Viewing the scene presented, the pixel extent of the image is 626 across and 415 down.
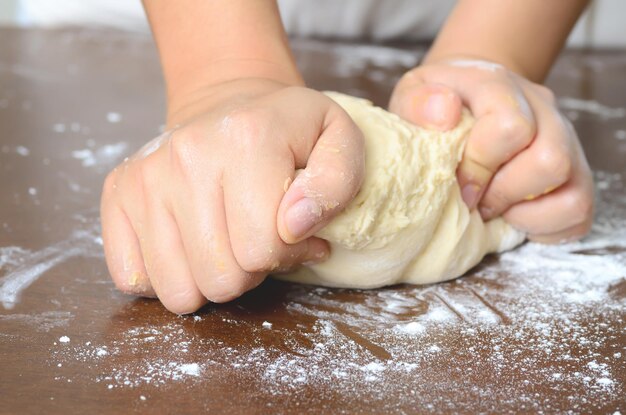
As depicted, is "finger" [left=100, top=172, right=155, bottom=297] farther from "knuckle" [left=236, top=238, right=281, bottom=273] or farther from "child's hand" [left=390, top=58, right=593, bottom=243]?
"child's hand" [left=390, top=58, right=593, bottom=243]

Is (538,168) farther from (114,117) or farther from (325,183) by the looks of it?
(114,117)

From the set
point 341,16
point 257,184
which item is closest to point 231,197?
point 257,184

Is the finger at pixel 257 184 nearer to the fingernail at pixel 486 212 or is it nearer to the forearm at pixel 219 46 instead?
the forearm at pixel 219 46

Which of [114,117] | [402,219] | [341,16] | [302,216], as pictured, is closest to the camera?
[302,216]

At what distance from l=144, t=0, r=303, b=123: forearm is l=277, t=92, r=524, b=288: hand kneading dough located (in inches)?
3.3

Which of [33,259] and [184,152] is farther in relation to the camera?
[33,259]

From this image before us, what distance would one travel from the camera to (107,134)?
1.22m

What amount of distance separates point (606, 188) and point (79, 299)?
678 millimetres

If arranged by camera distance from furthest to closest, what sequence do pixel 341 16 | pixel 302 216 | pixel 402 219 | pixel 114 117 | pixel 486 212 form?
pixel 341 16 → pixel 114 117 → pixel 486 212 → pixel 402 219 → pixel 302 216

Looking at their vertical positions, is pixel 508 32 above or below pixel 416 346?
above

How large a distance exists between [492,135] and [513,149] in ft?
0.09

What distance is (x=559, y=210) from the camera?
2.89 ft

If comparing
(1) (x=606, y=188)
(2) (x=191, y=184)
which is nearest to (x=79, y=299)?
(2) (x=191, y=184)

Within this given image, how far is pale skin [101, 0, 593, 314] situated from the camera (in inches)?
26.5
